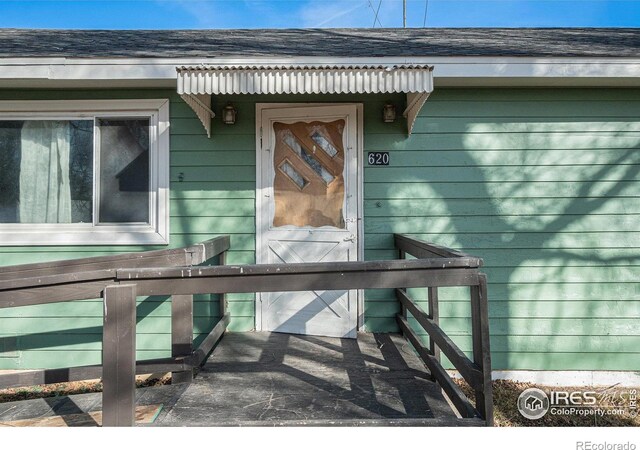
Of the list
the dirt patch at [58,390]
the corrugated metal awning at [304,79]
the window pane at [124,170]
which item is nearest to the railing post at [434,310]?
the corrugated metal awning at [304,79]

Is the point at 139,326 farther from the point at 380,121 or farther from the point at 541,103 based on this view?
the point at 541,103

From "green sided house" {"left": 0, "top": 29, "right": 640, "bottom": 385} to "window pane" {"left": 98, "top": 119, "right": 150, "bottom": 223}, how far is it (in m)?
0.01

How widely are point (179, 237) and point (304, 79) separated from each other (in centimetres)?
189

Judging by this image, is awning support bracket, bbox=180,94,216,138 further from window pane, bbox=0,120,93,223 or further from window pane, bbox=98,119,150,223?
window pane, bbox=0,120,93,223

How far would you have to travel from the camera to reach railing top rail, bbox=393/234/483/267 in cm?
218

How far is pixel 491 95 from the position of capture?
12.7ft

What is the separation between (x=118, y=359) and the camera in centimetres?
186

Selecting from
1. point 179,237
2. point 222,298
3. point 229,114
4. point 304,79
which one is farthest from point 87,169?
point 304,79

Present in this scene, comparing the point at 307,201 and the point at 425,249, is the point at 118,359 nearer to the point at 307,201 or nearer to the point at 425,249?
the point at 425,249

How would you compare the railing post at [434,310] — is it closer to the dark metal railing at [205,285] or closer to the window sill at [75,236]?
the dark metal railing at [205,285]

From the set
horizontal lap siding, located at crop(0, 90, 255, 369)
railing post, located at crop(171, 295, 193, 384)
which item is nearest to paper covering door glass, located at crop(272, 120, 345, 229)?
horizontal lap siding, located at crop(0, 90, 255, 369)

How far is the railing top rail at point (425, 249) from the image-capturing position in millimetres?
2184

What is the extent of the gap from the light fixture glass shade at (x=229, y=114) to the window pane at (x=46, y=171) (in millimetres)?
1275

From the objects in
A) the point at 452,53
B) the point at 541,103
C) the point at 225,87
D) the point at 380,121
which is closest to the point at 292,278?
the point at 225,87
